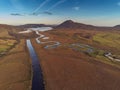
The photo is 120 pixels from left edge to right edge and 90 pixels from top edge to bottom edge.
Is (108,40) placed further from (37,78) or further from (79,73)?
(37,78)

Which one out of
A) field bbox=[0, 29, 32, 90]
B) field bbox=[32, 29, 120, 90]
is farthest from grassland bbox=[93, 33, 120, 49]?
field bbox=[0, 29, 32, 90]

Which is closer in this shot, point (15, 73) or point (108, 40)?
point (15, 73)

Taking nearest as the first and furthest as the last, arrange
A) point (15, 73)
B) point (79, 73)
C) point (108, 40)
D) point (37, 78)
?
point (37, 78)
point (15, 73)
point (79, 73)
point (108, 40)

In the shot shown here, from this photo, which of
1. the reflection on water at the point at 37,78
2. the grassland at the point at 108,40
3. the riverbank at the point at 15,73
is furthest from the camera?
the grassland at the point at 108,40

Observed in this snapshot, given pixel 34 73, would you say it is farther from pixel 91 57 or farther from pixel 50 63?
pixel 91 57

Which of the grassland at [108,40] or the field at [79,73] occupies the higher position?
the field at [79,73]

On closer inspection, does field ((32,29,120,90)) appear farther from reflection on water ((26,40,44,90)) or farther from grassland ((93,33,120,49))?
grassland ((93,33,120,49))

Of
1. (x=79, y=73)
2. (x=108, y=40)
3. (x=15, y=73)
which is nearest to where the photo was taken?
(x=15, y=73)

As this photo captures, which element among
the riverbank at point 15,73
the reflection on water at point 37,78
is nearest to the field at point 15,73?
the riverbank at point 15,73

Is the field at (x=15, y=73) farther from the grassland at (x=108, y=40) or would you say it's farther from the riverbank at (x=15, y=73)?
the grassland at (x=108, y=40)

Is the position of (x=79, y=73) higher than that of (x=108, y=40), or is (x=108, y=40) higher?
(x=79, y=73)

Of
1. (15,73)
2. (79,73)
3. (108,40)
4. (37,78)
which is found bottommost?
(108,40)

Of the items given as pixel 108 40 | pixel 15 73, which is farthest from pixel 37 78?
pixel 108 40
